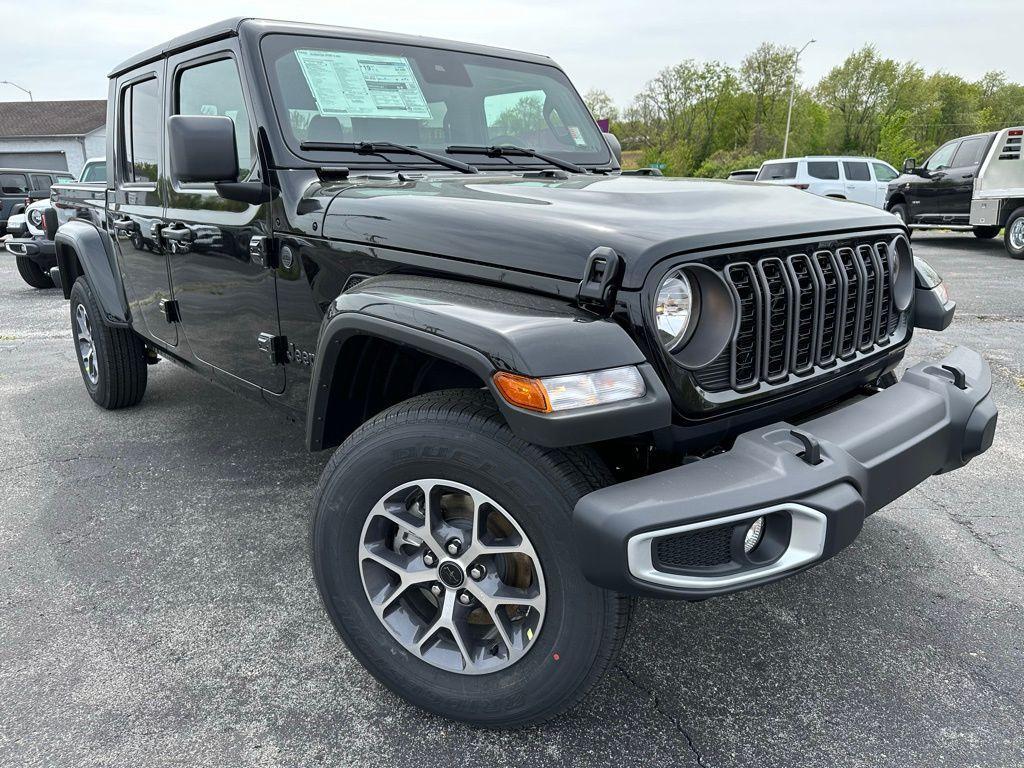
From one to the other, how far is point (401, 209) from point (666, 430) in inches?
Answer: 39.4

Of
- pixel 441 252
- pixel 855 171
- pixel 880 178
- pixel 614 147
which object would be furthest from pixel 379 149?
pixel 880 178

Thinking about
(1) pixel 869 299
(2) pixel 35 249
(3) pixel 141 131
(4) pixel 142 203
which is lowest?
(2) pixel 35 249

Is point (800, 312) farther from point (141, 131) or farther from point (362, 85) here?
point (141, 131)

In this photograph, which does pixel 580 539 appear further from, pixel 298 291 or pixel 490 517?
pixel 298 291

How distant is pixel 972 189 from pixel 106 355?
43.2 ft

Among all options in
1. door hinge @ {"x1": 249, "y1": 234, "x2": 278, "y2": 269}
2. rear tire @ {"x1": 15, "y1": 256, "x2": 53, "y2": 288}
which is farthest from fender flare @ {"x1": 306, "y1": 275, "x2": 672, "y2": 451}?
rear tire @ {"x1": 15, "y1": 256, "x2": 53, "y2": 288}

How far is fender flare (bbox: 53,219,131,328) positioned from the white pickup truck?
12.3 m

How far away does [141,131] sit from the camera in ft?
12.1

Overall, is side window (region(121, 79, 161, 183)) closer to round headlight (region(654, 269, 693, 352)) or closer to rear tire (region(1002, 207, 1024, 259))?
round headlight (region(654, 269, 693, 352))

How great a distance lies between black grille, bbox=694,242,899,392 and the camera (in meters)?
1.86

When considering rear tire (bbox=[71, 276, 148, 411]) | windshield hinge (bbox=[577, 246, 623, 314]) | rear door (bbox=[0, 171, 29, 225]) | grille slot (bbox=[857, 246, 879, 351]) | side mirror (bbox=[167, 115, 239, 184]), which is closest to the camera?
windshield hinge (bbox=[577, 246, 623, 314])

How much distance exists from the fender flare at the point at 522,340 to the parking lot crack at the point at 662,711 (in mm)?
920

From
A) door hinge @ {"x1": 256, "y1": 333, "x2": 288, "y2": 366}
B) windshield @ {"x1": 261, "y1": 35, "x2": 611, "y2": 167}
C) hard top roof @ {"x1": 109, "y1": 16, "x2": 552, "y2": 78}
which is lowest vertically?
door hinge @ {"x1": 256, "y1": 333, "x2": 288, "y2": 366}

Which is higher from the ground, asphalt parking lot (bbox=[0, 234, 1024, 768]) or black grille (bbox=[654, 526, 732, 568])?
black grille (bbox=[654, 526, 732, 568])
